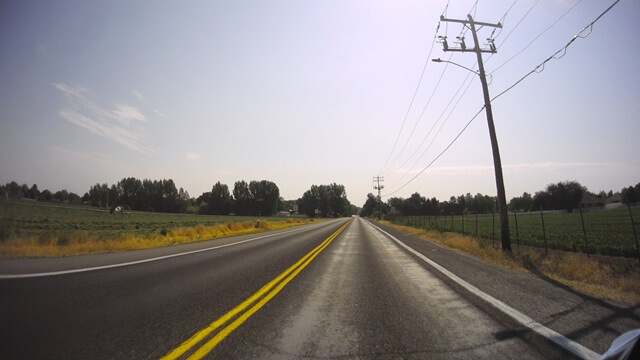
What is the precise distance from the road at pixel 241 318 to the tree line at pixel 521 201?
78.8 m

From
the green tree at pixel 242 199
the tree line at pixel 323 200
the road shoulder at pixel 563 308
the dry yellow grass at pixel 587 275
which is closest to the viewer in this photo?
the road shoulder at pixel 563 308

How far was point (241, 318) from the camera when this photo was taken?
13.5 ft

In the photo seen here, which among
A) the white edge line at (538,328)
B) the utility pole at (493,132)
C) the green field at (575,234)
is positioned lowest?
the white edge line at (538,328)

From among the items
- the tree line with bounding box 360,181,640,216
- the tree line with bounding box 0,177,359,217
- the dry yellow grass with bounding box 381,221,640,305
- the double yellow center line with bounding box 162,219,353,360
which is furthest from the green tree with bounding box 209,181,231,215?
the double yellow center line with bounding box 162,219,353,360

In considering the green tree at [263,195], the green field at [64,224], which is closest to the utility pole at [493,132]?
the green field at [64,224]

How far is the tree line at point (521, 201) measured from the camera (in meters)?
118

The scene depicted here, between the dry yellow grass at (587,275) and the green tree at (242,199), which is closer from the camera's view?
the dry yellow grass at (587,275)

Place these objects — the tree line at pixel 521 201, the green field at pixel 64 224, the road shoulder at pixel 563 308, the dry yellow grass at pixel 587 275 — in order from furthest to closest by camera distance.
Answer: the tree line at pixel 521 201 < the green field at pixel 64 224 < the dry yellow grass at pixel 587 275 < the road shoulder at pixel 563 308

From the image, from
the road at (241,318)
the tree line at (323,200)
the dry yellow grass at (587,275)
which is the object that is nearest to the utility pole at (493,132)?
the dry yellow grass at (587,275)

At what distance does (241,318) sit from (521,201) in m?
200

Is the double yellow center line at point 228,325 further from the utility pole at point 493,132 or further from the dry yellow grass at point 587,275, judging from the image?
the utility pole at point 493,132

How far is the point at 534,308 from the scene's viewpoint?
15.5 ft

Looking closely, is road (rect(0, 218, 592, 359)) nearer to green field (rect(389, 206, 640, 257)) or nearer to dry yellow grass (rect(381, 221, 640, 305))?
dry yellow grass (rect(381, 221, 640, 305))

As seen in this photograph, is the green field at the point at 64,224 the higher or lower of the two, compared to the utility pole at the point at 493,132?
lower
